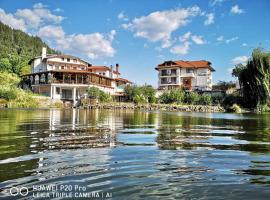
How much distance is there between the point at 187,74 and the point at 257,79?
1246 inches

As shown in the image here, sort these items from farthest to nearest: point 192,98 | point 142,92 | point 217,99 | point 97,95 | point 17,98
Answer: point 217,99, point 142,92, point 192,98, point 97,95, point 17,98

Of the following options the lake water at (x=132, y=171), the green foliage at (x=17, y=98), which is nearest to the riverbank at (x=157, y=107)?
the green foliage at (x=17, y=98)

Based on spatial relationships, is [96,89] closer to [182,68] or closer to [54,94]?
[54,94]

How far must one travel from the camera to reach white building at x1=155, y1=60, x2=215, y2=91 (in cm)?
8388

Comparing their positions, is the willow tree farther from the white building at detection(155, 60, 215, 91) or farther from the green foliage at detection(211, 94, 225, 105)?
the white building at detection(155, 60, 215, 91)

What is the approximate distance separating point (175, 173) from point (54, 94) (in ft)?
199

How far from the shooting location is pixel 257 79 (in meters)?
53.4

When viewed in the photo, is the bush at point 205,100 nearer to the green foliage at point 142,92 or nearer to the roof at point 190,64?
the green foliage at point 142,92

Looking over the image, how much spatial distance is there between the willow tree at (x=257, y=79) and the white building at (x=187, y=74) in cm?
2528

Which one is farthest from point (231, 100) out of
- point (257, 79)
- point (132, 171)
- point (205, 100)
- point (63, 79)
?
point (132, 171)

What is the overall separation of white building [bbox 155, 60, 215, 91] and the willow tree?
25.3m

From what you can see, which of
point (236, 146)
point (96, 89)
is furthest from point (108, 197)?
point (96, 89)

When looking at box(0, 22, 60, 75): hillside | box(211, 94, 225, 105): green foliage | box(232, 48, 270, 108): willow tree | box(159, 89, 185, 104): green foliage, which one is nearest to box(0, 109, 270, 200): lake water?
box(232, 48, 270, 108): willow tree

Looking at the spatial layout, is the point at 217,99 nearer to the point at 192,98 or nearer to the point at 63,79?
the point at 192,98
